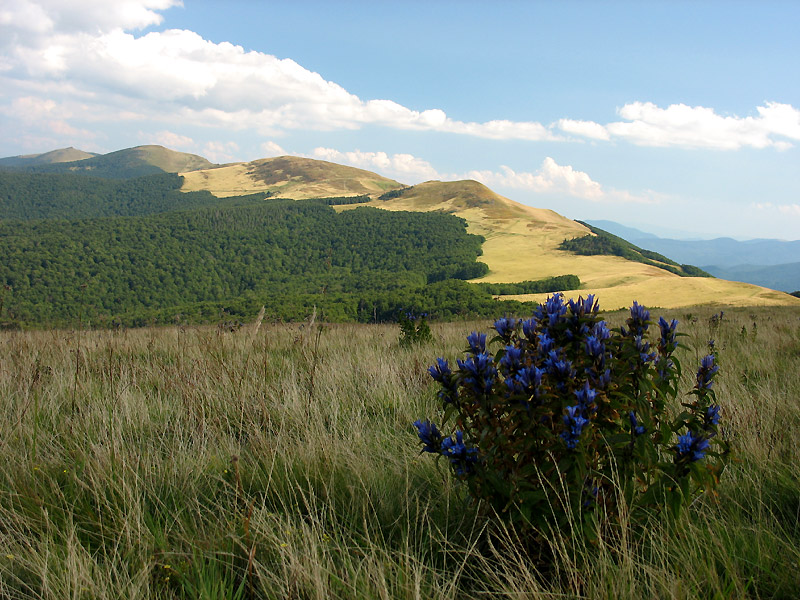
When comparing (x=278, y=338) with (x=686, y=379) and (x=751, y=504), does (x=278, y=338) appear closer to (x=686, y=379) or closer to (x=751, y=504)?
(x=686, y=379)

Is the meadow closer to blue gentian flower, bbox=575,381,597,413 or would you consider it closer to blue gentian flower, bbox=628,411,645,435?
blue gentian flower, bbox=628,411,645,435

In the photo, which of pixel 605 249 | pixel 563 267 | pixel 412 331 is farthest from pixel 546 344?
pixel 605 249

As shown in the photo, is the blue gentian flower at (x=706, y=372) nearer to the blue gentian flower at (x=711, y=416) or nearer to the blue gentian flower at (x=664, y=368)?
the blue gentian flower at (x=711, y=416)

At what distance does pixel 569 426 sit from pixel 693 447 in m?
0.51

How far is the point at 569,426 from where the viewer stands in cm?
158

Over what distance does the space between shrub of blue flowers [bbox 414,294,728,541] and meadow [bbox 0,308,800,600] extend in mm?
160

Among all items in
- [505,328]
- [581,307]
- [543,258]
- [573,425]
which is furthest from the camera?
[543,258]

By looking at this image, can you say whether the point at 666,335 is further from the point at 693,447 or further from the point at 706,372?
the point at 693,447

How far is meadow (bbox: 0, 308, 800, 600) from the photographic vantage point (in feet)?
5.53

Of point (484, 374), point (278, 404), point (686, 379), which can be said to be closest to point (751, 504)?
point (484, 374)

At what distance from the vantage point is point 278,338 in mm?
7391

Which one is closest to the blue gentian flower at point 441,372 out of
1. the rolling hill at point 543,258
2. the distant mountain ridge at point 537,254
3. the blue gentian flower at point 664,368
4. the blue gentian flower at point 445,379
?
the blue gentian flower at point 445,379

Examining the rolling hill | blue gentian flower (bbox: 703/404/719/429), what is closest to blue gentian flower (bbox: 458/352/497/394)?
blue gentian flower (bbox: 703/404/719/429)

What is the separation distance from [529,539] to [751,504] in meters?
1.09
